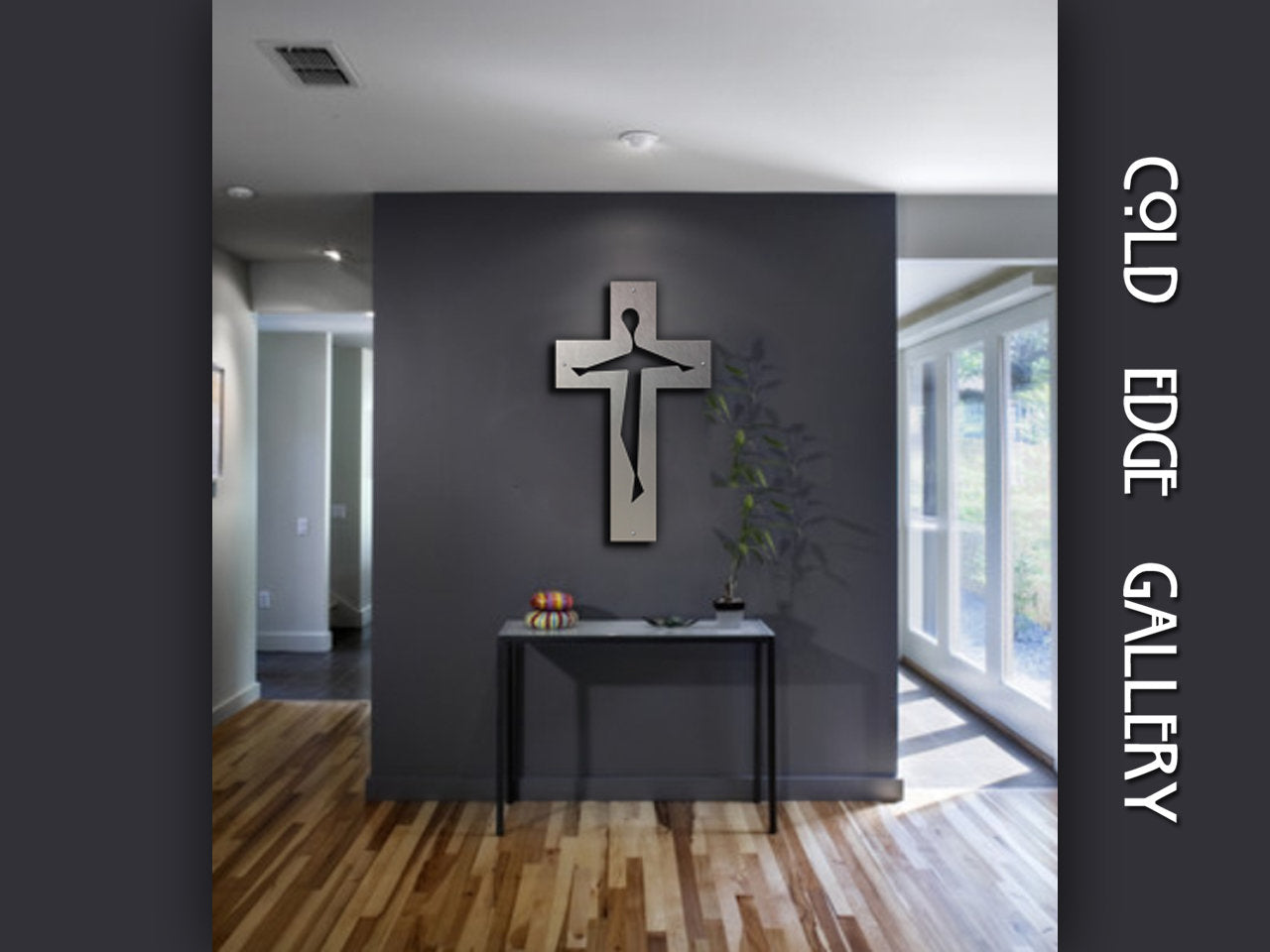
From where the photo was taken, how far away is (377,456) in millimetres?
3654

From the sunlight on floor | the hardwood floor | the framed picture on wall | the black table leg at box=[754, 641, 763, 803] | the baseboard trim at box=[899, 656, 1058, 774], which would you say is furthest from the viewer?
the framed picture on wall

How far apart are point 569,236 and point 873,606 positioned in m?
1.82

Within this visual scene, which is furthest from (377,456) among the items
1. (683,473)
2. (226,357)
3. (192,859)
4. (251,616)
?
(192,859)

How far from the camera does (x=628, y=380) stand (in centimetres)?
365

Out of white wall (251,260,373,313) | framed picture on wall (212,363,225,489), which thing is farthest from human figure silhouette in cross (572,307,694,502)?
framed picture on wall (212,363,225,489)

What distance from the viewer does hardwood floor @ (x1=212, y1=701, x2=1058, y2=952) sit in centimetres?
255

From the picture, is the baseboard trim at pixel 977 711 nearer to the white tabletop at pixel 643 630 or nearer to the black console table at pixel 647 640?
the black console table at pixel 647 640

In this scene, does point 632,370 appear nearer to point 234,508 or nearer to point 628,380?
point 628,380

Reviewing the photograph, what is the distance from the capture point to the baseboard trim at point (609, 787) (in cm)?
362

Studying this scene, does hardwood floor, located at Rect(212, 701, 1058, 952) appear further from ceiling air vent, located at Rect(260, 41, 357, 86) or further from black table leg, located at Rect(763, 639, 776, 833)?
ceiling air vent, located at Rect(260, 41, 357, 86)

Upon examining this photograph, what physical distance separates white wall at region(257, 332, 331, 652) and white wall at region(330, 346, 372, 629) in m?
1.00

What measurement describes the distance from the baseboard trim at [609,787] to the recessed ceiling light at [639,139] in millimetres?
2260

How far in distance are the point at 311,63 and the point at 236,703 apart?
136 inches

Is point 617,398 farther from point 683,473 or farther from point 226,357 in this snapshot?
point 226,357
